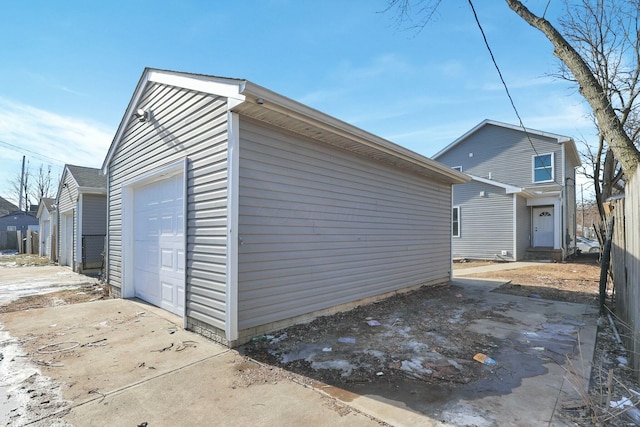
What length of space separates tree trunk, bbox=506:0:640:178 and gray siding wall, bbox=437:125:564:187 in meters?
11.6

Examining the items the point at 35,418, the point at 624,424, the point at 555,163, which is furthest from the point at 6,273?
the point at 555,163

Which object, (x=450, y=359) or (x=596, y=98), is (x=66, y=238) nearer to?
(x=450, y=359)

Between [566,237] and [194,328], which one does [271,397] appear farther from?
[566,237]

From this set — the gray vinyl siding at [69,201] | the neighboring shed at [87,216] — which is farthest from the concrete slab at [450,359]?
the gray vinyl siding at [69,201]

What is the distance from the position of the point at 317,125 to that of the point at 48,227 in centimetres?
1987

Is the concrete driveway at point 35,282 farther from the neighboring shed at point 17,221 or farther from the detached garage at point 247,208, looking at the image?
the neighboring shed at point 17,221

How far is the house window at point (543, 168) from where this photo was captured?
48.2ft

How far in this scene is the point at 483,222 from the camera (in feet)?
49.3

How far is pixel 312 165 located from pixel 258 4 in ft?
13.0

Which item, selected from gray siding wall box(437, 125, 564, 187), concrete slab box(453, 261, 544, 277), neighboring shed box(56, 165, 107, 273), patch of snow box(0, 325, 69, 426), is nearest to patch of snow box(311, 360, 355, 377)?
patch of snow box(0, 325, 69, 426)

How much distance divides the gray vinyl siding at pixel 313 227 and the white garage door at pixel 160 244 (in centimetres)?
145

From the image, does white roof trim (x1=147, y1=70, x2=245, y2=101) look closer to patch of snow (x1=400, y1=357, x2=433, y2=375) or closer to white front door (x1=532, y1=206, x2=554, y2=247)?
patch of snow (x1=400, y1=357, x2=433, y2=375)

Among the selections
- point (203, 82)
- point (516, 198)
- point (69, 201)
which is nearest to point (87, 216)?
point (69, 201)

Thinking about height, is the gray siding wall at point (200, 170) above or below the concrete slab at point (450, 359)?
above
